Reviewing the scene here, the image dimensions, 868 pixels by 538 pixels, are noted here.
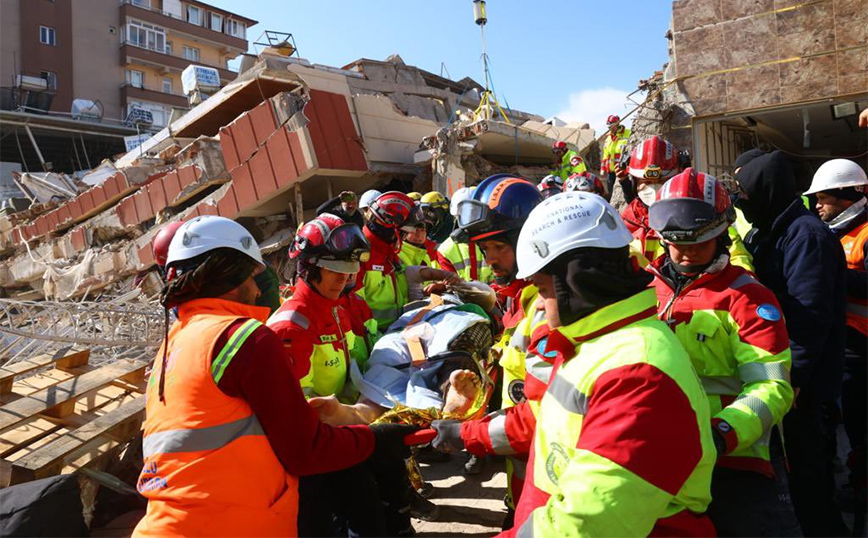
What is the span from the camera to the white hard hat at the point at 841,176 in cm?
367

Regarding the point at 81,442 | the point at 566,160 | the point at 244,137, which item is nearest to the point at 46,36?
the point at 244,137

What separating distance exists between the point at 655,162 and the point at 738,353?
2239 millimetres

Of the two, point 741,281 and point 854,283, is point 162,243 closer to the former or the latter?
point 741,281

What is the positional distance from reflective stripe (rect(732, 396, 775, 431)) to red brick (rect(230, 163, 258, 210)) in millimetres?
9190

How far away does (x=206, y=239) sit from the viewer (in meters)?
2.23

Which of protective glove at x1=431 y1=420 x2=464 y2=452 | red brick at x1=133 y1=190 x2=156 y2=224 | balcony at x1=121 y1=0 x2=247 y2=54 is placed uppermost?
balcony at x1=121 y1=0 x2=247 y2=54

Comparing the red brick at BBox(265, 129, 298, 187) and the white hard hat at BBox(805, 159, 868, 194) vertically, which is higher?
the red brick at BBox(265, 129, 298, 187)

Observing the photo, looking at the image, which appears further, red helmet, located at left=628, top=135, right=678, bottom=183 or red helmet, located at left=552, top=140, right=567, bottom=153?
red helmet, located at left=552, top=140, right=567, bottom=153

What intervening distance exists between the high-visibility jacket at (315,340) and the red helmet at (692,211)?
180cm

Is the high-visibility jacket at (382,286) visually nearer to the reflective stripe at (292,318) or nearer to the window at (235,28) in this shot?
the reflective stripe at (292,318)

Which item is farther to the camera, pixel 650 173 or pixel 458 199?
pixel 458 199

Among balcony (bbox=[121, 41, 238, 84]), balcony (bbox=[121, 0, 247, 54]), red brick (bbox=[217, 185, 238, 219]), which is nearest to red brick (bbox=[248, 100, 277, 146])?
red brick (bbox=[217, 185, 238, 219])

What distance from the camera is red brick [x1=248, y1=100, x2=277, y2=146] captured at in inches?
398

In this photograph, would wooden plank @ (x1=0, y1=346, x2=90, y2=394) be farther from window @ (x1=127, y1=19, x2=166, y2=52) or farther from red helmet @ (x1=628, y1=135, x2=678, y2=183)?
window @ (x1=127, y1=19, x2=166, y2=52)
